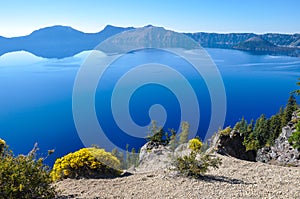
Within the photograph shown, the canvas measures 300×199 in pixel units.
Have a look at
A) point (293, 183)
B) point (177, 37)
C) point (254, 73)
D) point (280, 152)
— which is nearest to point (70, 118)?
point (280, 152)

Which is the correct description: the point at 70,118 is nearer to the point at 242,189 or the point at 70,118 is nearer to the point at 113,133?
the point at 113,133

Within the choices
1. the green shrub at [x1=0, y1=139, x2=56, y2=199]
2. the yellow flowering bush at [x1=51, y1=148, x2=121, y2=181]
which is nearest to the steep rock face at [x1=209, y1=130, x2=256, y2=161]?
the yellow flowering bush at [x1=51, y1=148, x2=121, y2=181]

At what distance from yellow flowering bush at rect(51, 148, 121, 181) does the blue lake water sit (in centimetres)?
1498

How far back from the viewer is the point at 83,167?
9.30m

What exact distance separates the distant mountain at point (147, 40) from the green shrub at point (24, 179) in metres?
6.73

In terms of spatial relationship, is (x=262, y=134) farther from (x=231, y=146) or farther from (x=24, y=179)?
(x=24, y=179)

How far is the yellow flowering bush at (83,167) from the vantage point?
9.23 metres

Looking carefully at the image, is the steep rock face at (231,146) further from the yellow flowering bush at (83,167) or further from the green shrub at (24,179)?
the green shrub at (24,179)

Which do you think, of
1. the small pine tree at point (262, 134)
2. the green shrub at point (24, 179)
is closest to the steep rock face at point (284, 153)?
the green shrub at point (24, 179)

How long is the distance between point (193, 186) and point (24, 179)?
4.26 m

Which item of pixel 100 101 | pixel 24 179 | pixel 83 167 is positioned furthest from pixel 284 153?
pixel 100 101

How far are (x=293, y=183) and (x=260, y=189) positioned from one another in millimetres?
1413

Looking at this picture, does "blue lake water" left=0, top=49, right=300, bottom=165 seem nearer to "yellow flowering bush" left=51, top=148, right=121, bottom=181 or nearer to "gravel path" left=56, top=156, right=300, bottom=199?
"yellow flowering bush" left=51, top=148, right=121, bottom=181

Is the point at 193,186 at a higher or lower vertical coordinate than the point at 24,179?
lower
